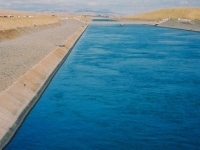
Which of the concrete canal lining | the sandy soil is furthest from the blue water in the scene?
the sandy soil

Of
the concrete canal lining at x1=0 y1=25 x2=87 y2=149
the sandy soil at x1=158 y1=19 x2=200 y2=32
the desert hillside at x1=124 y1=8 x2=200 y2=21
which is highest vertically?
the desert hillside at x1=124 y1=8 x2=200 y2=21

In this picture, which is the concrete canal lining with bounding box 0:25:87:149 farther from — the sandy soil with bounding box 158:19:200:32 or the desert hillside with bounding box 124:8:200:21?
the desert hillside with bounding box 124:8:200:21

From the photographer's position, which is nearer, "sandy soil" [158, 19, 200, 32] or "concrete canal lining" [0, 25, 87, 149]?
"concrete canal lining" [0, 25, 87, 149]

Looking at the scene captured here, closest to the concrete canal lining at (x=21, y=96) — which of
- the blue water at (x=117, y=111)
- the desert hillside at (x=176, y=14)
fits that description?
the blue water at (x=117, y=111)

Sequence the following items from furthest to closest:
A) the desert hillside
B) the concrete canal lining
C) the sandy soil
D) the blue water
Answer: the desert hillside < the sandy soil < the concrete canal lining < the blue water

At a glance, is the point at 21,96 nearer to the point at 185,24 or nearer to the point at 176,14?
the point at 185,24

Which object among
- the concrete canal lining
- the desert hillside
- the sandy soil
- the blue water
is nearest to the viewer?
the blue water

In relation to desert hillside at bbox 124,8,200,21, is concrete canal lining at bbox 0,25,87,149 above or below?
below
